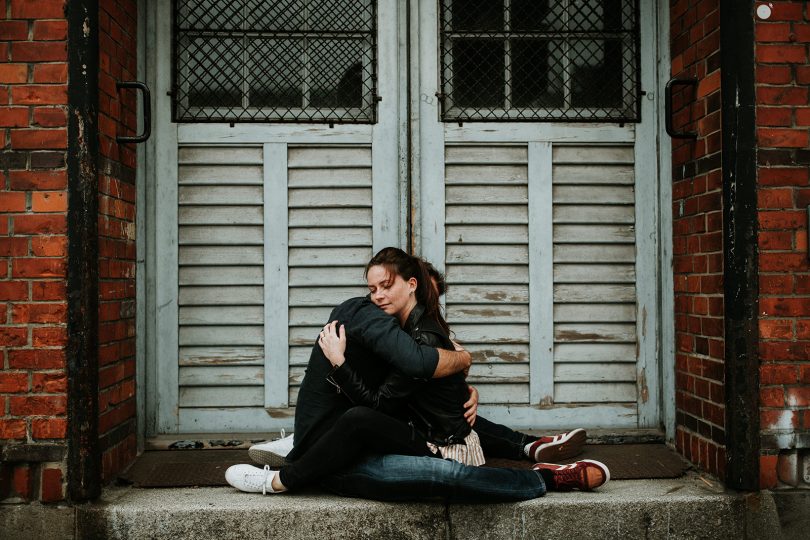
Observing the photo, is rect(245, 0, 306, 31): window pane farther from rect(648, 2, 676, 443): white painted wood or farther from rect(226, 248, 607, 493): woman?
rect(648, 2, 676, 443): white painted wood

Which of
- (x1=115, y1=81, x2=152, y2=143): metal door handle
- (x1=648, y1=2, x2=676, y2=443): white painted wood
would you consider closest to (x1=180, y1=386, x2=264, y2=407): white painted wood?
(x1=115, y1=81, x2=152, y2=143): metal door handle

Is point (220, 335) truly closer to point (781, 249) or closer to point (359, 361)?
point (359, 361)

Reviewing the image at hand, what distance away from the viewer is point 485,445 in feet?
11.9

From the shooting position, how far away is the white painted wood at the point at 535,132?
12.9ft

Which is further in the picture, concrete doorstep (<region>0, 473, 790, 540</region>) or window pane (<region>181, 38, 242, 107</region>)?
window pane (<region>181, 38, 242, 107</region>)

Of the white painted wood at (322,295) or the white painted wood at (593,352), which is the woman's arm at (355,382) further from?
A: the white painted wood at (593,352)

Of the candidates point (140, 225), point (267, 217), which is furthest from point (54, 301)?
point (267, 217)

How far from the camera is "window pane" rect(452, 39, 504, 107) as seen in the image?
3.96m

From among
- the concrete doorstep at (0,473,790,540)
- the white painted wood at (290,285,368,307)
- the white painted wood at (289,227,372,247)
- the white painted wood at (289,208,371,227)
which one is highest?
the white painted wood at (289,208,371,227)

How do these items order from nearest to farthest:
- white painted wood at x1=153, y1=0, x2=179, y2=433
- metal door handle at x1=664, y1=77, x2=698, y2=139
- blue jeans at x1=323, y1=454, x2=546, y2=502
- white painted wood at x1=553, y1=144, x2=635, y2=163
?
blue jeans at x1=323, y1=454, x2=546, y2=502
metal door handle at x1=664, y1=77, x2=698, y2=139
white painted wood at x1=153, y1=0, x2=179, y2=433
white painted wood at x1=553, y1=144, x2=635, y2=163

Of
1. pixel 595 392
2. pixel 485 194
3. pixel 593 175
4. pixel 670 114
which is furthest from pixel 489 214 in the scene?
pixel 595 392

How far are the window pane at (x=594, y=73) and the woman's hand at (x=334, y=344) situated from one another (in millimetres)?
1962

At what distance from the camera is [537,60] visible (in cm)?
397

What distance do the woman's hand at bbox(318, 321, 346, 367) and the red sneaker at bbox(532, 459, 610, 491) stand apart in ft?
3.76
